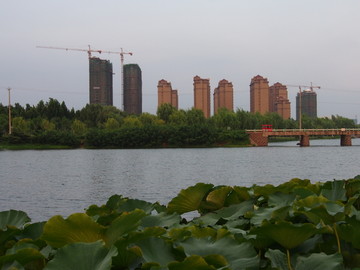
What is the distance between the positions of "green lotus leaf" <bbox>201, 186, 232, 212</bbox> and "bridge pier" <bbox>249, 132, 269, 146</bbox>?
64.1 meters

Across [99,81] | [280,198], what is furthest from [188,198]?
[99,81]

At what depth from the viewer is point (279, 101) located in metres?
139

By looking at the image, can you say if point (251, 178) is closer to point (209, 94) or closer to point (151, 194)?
point (151, 194)

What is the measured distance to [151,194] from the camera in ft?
55.6

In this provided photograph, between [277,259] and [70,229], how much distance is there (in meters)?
0.62

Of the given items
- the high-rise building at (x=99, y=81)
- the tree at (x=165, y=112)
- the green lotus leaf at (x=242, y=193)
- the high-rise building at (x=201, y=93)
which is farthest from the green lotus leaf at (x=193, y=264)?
the high-rise building at (x=201, y=93)

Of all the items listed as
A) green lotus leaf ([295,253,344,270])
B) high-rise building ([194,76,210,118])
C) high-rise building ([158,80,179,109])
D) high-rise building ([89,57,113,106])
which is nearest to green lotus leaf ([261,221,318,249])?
green lotus leaf ([295,253,344,270])

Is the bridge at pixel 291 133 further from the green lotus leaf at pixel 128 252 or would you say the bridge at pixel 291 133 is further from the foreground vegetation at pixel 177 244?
the green lotus leaf at pixel 128 252

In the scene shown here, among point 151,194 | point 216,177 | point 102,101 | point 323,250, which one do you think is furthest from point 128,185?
point 102,101

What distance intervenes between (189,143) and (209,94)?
228ft

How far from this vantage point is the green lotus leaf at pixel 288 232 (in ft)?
4.34

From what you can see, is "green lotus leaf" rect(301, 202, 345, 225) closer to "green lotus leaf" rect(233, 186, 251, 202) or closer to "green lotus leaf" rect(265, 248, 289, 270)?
"green lotus leaf" rect(265, 248, 289, 270)

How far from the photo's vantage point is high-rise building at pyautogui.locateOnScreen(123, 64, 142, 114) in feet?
418

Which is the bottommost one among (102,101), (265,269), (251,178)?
(251,178)
